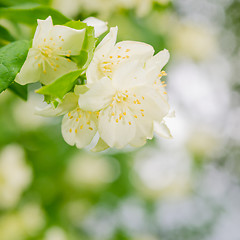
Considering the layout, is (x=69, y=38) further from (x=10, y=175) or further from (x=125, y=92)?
(x=10, y=175)

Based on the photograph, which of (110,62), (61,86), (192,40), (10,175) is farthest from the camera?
(192,40)

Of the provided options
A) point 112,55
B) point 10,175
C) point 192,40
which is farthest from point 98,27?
point 192,40

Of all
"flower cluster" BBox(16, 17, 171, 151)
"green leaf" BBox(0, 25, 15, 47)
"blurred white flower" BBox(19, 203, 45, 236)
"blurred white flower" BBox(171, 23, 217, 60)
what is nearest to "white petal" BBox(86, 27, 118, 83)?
"flower cluster" BBox(16, 17, 171, 151)

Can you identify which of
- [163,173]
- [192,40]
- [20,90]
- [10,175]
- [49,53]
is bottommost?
[163,173]

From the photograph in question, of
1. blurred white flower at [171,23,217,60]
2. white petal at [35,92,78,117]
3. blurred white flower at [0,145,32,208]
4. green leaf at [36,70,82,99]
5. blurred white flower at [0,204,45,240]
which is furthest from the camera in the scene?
blurred white flower at [171,23,217,60]

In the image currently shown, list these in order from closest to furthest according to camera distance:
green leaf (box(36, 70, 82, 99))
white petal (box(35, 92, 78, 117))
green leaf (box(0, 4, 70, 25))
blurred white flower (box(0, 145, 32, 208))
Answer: green leaf (box(36, 70, 82, 99)) → white petal (box(35, 92, 78, 117)) → green leaf (box(0, 4, 70, 25)) → blurred white flower (box(0, 145, 32, 208))

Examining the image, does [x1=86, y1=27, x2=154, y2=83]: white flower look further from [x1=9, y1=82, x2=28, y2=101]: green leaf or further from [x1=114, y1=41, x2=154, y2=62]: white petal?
[x1=9, y1=82, x2=28, y2=101]: green leaf

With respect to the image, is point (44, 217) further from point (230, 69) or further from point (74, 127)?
point (230, 69)
